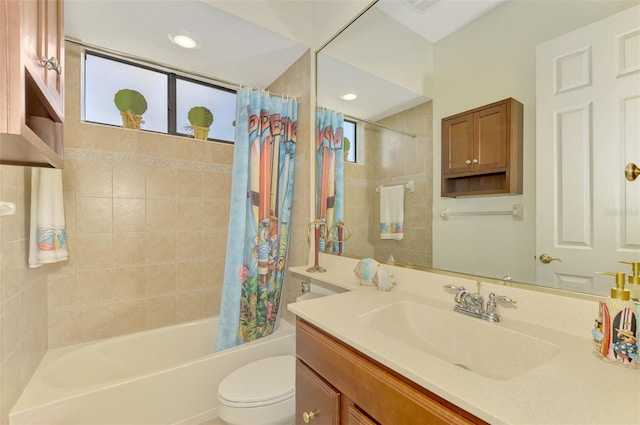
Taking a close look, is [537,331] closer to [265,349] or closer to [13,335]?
[265,349]

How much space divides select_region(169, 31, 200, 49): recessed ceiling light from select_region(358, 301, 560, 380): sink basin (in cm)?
201

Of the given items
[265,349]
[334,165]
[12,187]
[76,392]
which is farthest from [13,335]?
[334,165]

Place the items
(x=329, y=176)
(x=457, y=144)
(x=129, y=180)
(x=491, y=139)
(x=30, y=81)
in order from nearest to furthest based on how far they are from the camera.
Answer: (x=30, y=81) < (x=491, y=139) < (x=457, y=144) < (x=329, y=176) < (x=129, y=180)

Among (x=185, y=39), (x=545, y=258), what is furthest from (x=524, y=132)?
(x=185, y=39)

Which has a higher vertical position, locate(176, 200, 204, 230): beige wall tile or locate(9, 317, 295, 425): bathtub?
locate(176, 200, 204, 230): beige wall tile

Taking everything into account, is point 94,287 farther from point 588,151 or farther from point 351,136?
point 588,151

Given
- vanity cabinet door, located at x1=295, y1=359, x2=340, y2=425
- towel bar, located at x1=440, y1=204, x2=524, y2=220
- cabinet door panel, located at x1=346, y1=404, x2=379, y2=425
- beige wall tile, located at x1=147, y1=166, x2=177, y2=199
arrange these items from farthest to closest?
beige wall tile, located at x1=147, y1=166, x2=177, y2=199 → towel bar, located at x1=440, y1=204, x2=524, y2=220 → vanity cabinet door, located at x1=295, y1=359, x2=340, y2=425 → cabinet door panel, located at x1=346, y1=404, x2=379, y2=425

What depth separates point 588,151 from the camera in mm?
798

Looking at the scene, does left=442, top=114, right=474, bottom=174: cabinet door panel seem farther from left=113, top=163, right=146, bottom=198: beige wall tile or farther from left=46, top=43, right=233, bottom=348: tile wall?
left=113, top=163, right=146, bottom=198: beige wall tile

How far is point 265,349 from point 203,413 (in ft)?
1.52

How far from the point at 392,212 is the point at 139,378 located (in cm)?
158

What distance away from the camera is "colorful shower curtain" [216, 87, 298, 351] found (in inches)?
70.2

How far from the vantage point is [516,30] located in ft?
3.13

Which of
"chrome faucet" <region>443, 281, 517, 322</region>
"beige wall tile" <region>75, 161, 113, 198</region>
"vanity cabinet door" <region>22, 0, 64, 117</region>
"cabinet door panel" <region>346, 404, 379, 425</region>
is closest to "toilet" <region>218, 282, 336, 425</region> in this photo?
"cabinet door panel" <region>346, 404, 379, 425</region>
